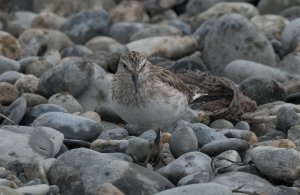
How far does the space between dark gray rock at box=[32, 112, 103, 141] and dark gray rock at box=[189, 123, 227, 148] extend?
4.25ft

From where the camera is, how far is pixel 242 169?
7996 mm

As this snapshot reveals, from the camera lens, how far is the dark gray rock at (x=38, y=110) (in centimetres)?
1048

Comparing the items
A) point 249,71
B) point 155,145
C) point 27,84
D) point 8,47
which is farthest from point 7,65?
point 155,145

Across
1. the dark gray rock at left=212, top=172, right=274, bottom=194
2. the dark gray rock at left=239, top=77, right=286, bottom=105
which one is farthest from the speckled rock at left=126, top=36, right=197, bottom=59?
the dark gray rock at left=212, top=172, right=274, bottom=194

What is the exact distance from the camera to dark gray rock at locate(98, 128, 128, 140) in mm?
9497

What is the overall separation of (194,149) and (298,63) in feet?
19.9

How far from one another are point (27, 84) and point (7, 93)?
529 mm

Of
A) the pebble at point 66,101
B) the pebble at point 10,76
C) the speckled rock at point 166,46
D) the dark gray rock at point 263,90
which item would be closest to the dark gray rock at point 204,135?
the pebble at point 66,101

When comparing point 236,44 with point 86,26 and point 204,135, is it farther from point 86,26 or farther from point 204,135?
point 204,135

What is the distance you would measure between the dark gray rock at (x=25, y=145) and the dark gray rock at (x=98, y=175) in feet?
1.48

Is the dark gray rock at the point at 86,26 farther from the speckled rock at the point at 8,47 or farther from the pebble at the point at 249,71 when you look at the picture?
the pebble at the point at 249,71

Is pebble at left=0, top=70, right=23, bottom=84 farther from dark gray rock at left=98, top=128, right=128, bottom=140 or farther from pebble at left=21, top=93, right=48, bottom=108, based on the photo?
dark gray rock at left=98, top=128, right=128, bottom=140

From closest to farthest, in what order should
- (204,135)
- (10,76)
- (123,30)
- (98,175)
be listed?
(98,175) → (204,135) → (10,76) → (123,30)

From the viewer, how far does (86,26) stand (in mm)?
17250
